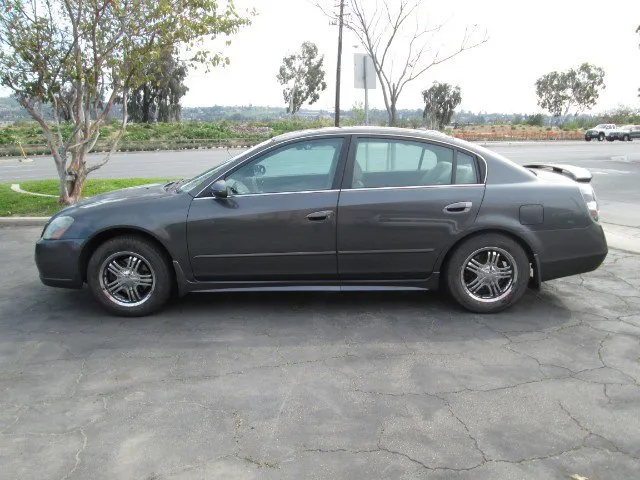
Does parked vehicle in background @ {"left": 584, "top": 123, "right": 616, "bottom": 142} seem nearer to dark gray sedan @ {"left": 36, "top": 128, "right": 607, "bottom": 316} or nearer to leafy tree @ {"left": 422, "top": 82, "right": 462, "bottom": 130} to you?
leafy tree @ {"left": 422, "top": 82, "right": 462, "bottom": 130}

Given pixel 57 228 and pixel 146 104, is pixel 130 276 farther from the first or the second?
pixel 146 104

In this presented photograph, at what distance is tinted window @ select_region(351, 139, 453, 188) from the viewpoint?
4.76 m

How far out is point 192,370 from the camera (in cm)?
378

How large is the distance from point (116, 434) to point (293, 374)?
1.16 m

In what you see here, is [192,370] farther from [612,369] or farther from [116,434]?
[612,369]

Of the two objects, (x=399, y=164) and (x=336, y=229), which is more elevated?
(x=399, y=164)

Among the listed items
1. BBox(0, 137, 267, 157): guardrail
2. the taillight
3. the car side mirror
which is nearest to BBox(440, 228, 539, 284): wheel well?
the taillight

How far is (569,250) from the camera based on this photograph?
4.74 meters

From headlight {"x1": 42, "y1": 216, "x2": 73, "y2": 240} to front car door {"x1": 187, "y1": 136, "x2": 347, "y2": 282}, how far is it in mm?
1066

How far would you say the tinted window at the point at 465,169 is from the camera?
4.79 meters

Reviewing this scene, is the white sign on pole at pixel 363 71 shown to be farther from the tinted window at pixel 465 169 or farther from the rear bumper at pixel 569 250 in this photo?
the rear bumper at pixel 569 250

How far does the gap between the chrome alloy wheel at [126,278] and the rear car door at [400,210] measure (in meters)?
1.64

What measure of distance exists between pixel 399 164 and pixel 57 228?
9.77 ft

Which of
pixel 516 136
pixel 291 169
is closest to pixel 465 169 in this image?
pixel 291 169
